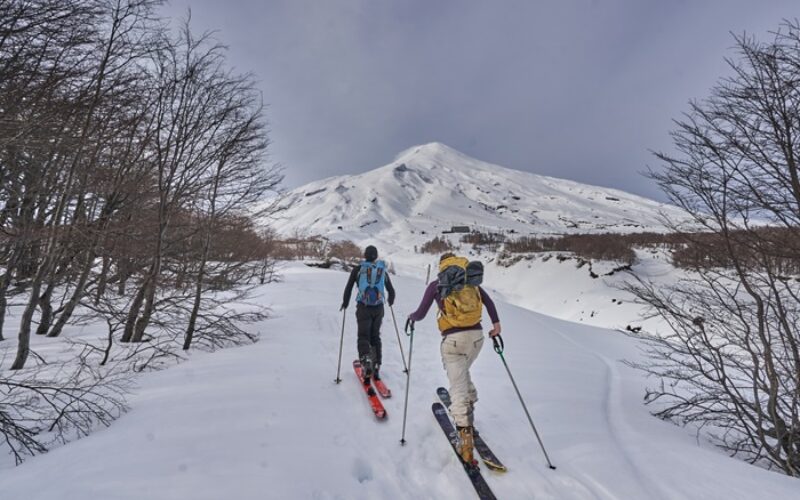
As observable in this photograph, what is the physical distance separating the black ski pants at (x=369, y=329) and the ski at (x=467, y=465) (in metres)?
1.49

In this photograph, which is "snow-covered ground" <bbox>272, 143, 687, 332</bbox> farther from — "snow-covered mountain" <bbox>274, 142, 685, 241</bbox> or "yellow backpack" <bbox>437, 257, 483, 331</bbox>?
"yellow backpack" <bbox>437, 257, 483, 331</bbox>

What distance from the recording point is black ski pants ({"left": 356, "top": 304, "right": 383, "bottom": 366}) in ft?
17.0

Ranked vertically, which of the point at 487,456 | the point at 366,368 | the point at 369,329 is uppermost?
the point at 369,329

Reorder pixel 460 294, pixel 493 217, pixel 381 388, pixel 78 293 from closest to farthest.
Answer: pixel 460 294, pixel 381 388, pixel 78 293, pixel 493 217

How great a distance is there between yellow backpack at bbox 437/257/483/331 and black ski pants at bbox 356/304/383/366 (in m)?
2.07

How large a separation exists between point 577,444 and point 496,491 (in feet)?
4.49

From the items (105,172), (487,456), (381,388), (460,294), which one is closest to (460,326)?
(460,294)

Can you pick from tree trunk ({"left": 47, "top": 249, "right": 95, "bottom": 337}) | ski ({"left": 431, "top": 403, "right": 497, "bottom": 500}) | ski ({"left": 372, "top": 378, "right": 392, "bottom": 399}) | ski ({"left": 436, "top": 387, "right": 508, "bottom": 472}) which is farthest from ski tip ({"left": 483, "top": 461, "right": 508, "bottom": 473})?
tree trunk ({"left": 47, "top": 249, "right": 95, "bottom": 337})

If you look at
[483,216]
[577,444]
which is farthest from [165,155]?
[483,216]

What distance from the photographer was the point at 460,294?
3.35m

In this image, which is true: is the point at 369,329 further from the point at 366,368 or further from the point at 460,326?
the point at 460,326

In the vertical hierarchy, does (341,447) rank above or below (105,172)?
below

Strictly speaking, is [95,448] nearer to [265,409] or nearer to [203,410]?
[203,410]

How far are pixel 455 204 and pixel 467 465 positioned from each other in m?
114
